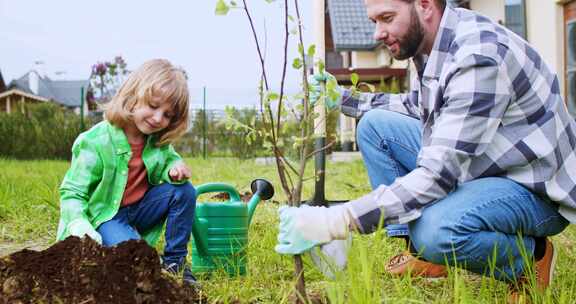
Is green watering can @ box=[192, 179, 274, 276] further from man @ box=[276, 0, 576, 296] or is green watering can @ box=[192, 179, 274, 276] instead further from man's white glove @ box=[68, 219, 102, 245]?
man @ box=[276, 0, 576, 296]

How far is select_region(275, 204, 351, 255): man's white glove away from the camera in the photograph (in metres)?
1.41

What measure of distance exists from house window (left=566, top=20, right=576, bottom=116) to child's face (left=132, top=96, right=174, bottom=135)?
15.0 ft

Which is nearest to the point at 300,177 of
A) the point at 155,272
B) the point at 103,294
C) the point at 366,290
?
the point at 366,290

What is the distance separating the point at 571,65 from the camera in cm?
560

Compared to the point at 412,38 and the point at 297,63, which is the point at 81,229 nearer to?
the point at 297,63

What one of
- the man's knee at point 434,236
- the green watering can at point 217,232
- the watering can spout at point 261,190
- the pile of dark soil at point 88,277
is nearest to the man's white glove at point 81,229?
the pile of dark soil at point 88,277

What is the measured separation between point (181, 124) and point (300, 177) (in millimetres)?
831

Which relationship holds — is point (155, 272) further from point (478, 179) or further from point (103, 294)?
point (478, 179)

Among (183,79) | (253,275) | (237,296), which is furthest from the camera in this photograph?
(183,79)

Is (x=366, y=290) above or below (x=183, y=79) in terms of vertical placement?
below

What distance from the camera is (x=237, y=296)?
1.71 meters

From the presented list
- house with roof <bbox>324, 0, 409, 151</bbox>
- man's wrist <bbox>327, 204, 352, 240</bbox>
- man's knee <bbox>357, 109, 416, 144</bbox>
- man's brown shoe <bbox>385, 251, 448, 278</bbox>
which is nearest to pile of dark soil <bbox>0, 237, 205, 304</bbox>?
man's wrist <bbox>327, 204, 352, 240</bbox>

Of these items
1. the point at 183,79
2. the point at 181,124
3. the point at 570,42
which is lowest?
the point at 181,124

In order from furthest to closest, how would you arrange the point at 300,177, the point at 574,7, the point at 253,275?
the point at 574,7 → the point at 253,275 → the point at 300,177
